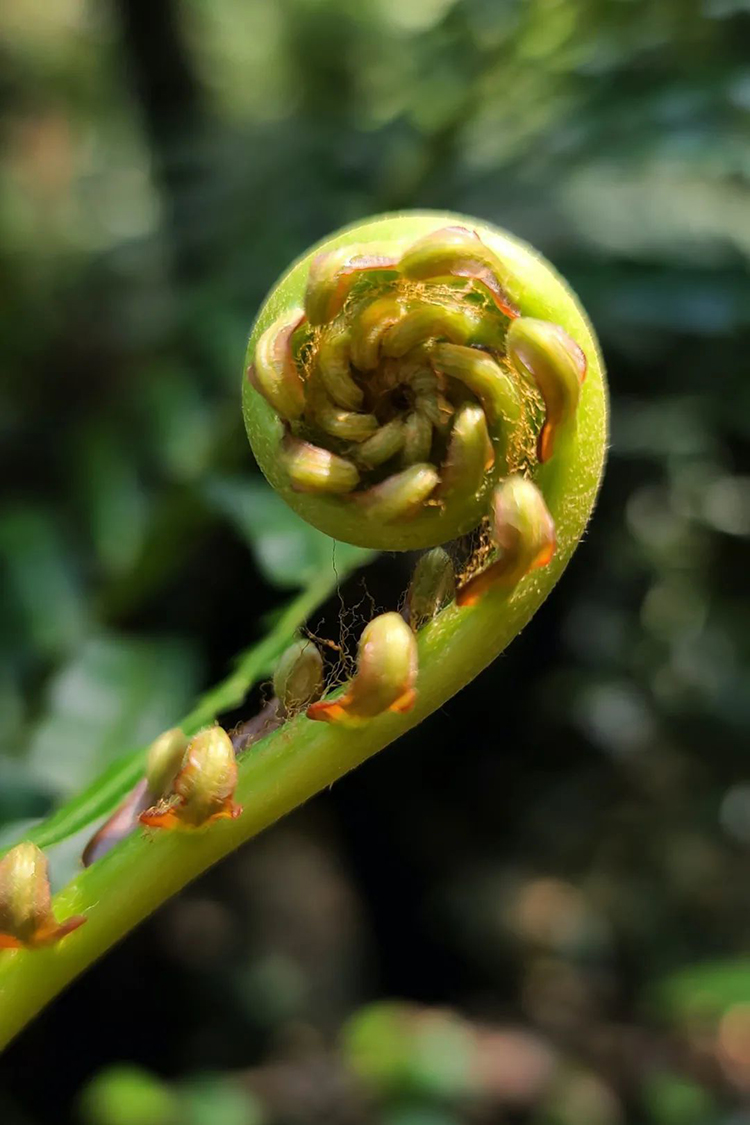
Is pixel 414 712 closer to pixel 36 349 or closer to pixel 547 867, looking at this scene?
pixel 36 349

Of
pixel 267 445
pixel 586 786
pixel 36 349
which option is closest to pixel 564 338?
pixel 267 445

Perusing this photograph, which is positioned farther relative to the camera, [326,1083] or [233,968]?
[233,968]

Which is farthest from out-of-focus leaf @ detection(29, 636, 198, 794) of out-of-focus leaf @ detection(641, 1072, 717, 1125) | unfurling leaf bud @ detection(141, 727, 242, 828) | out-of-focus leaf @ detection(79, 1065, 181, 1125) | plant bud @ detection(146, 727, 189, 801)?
out-of-focus leaf @ detection(641, 1072, 717, 1125)

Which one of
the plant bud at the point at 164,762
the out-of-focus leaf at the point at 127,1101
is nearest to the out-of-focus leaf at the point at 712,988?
the out-of-focus leaf at the point at 127,1101

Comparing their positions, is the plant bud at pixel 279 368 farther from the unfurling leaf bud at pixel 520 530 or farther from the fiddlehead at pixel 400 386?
the unfurling leaf bud at pixel 520 530

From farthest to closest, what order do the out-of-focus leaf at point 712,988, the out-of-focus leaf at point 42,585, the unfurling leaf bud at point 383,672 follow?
1. the out-of-focus leaf at point 712,988
2. the out-of-focus leaf at point 42,585
3. the unfurling leaf bud at point 383,672

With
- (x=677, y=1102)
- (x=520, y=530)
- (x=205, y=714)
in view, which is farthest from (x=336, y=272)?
(x=677, y=1102)
